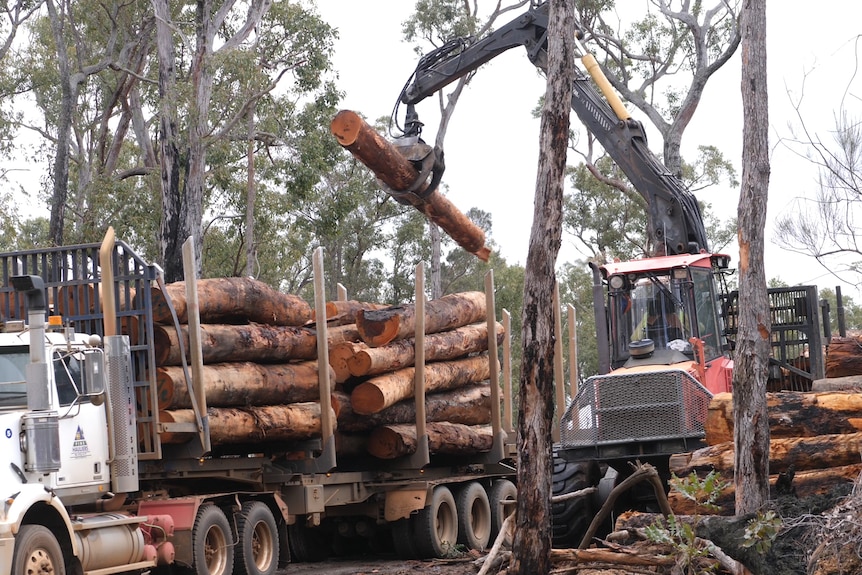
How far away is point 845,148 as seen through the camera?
728 inches

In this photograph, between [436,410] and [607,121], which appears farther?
[436,410]

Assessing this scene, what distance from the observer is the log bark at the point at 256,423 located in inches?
455

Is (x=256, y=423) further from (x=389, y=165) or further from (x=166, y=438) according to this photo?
(x=389, y=165)

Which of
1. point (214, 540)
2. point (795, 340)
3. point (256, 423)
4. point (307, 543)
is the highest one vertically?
point (795, 340)

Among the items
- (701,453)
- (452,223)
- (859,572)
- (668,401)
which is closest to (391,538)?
(452,223)

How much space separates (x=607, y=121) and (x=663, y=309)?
3.30 meters

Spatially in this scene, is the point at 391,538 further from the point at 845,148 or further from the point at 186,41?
the point at 186,41

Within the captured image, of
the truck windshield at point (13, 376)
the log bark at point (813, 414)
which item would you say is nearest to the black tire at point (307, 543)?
the truck windshield at point (13, 376)

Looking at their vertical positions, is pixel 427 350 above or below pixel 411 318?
below

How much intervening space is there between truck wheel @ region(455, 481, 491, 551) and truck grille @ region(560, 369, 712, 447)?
376 cm

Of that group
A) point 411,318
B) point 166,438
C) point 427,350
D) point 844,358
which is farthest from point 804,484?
point 427,350

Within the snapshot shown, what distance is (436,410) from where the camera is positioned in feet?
54.0

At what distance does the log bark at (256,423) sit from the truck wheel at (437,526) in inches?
104

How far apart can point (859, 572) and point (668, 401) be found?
190 inches
